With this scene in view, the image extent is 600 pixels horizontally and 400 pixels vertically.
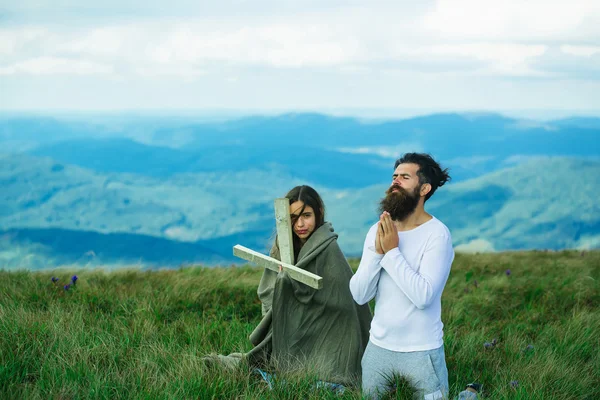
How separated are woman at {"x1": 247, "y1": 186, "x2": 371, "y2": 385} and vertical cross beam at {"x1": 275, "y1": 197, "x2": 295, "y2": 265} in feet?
0.38

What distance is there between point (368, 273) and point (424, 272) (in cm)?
37

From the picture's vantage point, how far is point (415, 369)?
4.30m

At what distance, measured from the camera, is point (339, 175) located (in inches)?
7195

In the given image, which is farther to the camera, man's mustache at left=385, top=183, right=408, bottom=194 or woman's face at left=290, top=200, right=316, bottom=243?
woman's face at left=290, top=200, right=316, bottom=243

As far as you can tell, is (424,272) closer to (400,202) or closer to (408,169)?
(400,202)

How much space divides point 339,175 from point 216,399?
587 ft

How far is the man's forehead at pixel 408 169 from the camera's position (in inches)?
172

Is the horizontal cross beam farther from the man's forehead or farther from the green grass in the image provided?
the man's forehead

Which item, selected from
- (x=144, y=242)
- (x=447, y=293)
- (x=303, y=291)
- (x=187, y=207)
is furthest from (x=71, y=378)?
(x=187, y=207)

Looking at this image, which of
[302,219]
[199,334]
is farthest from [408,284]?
[199,334]

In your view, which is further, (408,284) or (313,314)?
(313,314)

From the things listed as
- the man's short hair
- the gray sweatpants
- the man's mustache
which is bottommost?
the gray sweatpants

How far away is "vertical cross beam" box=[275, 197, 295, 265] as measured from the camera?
485cm

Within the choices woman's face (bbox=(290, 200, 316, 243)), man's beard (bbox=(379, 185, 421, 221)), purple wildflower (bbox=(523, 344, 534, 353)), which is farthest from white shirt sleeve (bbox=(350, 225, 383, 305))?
purple wildflower (bbox=(523, 344, 534, 353))
